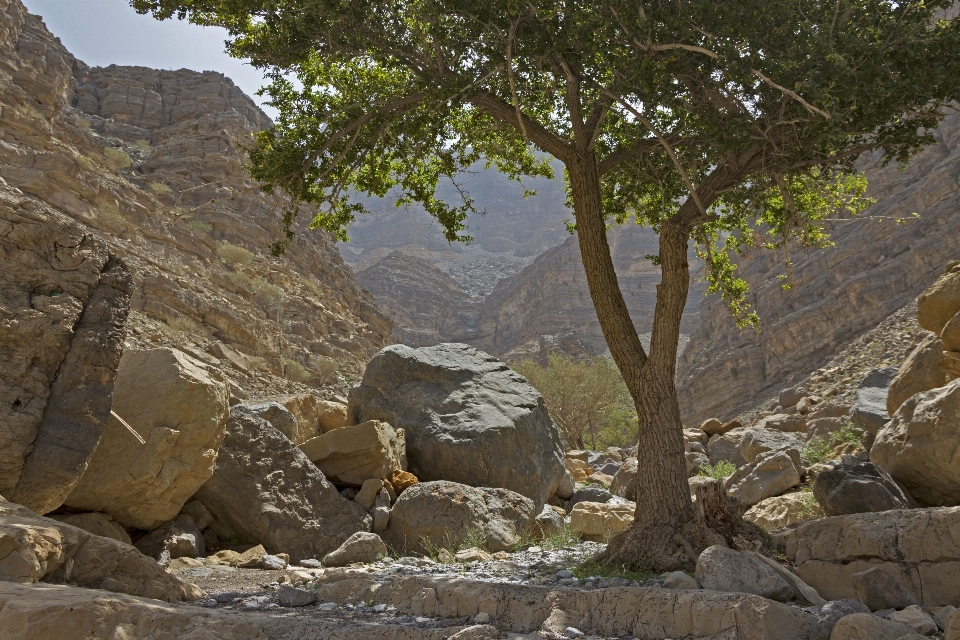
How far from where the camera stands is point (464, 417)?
405 inches

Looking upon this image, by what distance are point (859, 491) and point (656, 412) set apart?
2.11 metres

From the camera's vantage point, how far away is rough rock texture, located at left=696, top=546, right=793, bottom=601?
4.46 meters

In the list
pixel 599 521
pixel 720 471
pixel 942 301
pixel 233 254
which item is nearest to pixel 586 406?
pixel 233 254

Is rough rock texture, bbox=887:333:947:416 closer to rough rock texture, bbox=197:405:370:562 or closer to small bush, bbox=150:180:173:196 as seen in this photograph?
rough rock texture, bbox=197:405:370:562

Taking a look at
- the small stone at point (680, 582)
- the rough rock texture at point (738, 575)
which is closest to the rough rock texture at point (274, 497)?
the small stone at point (680, 582)

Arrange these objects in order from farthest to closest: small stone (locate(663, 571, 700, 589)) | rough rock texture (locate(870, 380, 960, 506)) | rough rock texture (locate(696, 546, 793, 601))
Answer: rough rock texture (locate(870, 380, 960, 506)) < small stone (locate(663, 571, 700, 589)) < rough rock texture (locate(696, 546, 793, 601))

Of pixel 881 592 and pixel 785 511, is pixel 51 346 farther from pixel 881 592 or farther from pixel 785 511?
pixel 785 511

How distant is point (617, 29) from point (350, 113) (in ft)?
10.7

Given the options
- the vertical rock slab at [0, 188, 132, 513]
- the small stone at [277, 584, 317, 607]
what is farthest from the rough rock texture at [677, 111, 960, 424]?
the small stone at [277, 584, 317, 607]

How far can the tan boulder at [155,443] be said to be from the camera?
662 centimetres

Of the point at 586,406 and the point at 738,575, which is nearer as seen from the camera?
the point at 738,575

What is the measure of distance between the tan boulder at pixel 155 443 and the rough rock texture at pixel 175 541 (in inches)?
5.3

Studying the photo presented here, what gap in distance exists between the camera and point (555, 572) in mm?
6340

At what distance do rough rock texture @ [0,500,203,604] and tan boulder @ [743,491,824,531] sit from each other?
A: 6.10 metres
